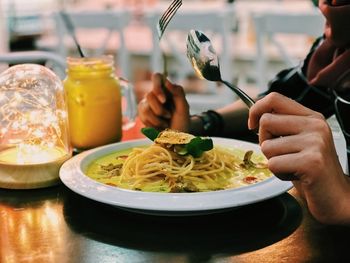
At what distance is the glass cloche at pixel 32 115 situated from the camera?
1154mm

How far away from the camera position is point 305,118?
0.84 m

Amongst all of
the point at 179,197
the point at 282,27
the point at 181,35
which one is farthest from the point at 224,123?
the point at 181,35

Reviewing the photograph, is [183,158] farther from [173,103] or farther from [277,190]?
[173,103]

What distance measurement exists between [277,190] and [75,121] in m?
0.54

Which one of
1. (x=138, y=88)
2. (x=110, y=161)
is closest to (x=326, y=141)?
(x=110, y=161)

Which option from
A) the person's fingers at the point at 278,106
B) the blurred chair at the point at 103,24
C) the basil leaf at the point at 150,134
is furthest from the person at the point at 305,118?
the blurred chair at the point at 103,24

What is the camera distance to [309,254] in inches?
31.4

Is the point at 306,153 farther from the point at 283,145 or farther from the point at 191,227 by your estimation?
the point at 191,227

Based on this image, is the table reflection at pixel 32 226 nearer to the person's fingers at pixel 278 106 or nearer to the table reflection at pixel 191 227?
the table reflection at pixel 191 227

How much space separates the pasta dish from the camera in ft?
3.20

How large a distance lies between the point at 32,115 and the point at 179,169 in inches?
14.4

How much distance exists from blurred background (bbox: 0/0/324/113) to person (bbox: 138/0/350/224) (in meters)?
0.16

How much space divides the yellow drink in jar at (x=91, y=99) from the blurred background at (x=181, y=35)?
0.35m

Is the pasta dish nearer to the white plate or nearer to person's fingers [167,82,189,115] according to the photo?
the white plate
